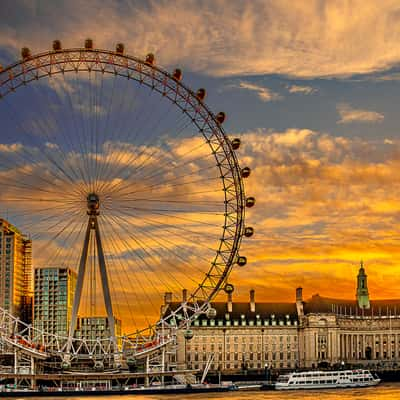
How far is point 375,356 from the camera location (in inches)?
6452

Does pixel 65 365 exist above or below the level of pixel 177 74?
below

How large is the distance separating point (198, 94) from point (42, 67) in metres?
14.0

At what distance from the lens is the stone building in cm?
15325

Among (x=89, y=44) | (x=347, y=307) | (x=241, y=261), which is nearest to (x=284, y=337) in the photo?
(x=347, y=307)

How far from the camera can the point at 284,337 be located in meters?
157

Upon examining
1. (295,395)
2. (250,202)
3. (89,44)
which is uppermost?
(89,44)

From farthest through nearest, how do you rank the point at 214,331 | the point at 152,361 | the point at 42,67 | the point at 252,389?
the point at 214,331
the point at 252,389
the point at 152,361
the point at 42,67

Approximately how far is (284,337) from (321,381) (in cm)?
4722

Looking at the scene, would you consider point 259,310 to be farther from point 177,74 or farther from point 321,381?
point 177,74

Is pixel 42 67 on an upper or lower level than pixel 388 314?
upper

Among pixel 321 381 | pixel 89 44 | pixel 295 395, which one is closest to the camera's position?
pixel 89 44

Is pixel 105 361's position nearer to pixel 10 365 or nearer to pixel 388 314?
pixel 10 365

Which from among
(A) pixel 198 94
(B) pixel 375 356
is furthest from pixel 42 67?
(B) pixel 375 356

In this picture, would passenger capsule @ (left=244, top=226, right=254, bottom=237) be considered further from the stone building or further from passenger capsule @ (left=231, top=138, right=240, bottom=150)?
the stone building
